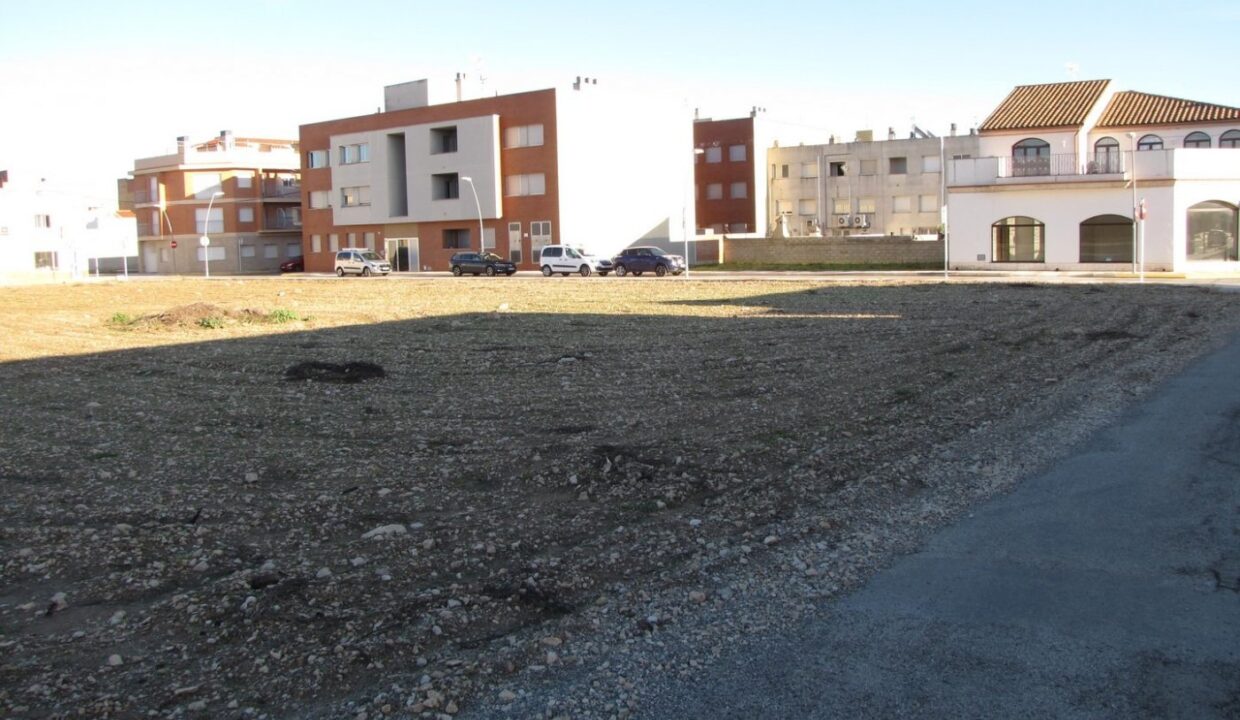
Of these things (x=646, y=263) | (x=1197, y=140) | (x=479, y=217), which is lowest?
(x=646, y=263)

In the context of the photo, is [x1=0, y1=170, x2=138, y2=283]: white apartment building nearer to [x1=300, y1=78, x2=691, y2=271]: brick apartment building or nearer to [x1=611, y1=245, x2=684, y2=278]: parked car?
→ [x1=300, y1=78, x2=691, y2=271]: brick apartment building

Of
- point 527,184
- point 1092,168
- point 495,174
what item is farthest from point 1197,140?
point 495,174

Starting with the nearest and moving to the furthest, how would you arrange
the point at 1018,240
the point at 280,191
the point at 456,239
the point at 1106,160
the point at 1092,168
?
the point at 1106,160 < the point at 1092,168 < the point at 1018,240 < the point at 456,239 < the point at 280,191

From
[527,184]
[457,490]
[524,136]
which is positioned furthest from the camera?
[527,184]

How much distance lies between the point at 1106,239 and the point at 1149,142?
19.4ft

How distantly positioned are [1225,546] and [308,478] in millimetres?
7301

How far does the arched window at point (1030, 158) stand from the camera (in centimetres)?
4944

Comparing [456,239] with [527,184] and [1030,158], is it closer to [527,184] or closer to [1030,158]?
[527,184]

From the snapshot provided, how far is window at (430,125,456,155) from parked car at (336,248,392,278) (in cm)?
818

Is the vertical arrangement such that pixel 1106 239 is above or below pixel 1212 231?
below

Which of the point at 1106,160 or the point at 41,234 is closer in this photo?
the point at 1106,160

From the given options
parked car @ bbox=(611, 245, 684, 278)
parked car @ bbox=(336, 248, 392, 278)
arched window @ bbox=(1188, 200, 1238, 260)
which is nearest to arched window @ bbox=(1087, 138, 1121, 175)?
arched window @ bbox=(1188, 200, 1238, 260)

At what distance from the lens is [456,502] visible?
29.4ft

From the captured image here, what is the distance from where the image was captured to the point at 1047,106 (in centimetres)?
5269
